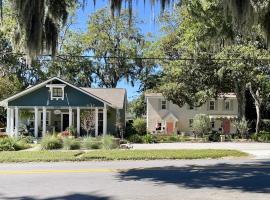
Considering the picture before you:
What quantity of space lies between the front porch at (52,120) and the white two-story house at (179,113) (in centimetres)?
1485

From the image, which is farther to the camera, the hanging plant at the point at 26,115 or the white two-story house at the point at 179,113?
the white two-story house at the point at 179,113

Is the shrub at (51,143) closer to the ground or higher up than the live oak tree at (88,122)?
closer to the ground

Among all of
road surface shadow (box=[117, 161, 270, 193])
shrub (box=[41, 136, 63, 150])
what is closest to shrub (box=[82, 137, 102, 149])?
shrub (box=[41, 136, 63, 150])

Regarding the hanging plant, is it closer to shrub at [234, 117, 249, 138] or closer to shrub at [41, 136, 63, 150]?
shrub at [41, 136, 63, 150]

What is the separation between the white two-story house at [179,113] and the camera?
60500 mm

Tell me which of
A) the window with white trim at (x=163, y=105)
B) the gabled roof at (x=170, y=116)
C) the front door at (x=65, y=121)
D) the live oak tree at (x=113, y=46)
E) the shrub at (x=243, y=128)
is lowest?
the shrub at (x=243, y=128)

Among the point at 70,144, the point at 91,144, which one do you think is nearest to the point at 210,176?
the point at 70,144

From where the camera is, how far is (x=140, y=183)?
13.1 metres

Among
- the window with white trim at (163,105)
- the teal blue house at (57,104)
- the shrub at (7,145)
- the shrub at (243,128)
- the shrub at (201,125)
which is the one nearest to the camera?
the shrub at (7,145)

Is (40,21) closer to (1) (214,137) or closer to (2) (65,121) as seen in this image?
(1) (214,137)

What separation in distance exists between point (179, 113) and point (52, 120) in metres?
18.1

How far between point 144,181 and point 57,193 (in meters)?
2.70

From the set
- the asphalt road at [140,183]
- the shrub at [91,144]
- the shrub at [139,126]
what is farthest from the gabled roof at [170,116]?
the asphalt road at [140,183]

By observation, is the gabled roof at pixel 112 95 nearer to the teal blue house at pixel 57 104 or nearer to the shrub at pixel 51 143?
the teal blue house at pixel 57 104
